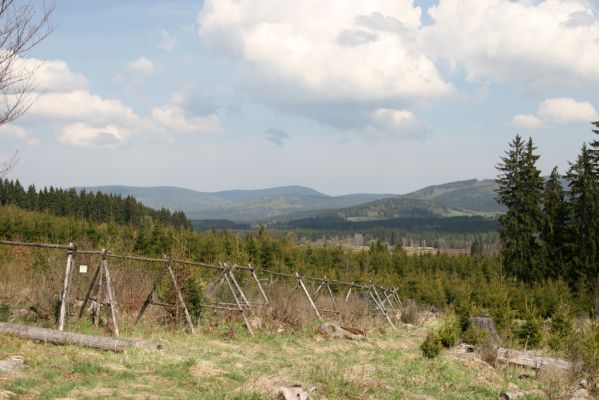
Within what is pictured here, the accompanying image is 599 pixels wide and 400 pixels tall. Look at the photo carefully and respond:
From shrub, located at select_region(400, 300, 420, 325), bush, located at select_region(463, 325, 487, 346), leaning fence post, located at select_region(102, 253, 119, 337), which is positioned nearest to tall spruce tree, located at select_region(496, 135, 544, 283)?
shrub, located at select_region(400, 300, 420, 325)

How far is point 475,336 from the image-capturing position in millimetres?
15688

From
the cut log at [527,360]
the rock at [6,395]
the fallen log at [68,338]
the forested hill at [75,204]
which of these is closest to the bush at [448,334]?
the cut log at [527,360]

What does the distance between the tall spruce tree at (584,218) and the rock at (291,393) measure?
40.9 metres

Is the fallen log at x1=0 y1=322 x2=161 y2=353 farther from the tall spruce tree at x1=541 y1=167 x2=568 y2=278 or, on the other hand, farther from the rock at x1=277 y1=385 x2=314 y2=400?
the tall spruce tree at x1=541 y1=167 x2=568 y2=278

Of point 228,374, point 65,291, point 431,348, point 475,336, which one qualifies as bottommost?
point 475,336

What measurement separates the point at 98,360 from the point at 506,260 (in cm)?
4398

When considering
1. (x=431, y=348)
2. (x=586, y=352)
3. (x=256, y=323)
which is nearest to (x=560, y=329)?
(x=586, y=352)

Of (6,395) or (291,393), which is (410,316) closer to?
(291,393)

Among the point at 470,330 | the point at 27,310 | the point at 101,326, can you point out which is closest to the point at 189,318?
the point at 101,326

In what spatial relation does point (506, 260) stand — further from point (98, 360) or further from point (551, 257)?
point (98, 360)

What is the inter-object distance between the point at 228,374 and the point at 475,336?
8.55 meters

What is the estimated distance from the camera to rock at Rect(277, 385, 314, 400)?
8.15m

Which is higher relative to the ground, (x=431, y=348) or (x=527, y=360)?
(x=431, y=348)

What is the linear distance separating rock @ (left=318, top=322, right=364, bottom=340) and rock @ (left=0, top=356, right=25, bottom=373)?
9606mm
